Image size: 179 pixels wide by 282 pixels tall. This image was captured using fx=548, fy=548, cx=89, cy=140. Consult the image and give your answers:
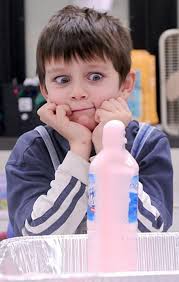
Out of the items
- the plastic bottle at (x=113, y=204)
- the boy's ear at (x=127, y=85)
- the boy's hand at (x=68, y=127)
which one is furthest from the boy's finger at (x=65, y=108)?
the plastic bottle at (x=113, y=204)

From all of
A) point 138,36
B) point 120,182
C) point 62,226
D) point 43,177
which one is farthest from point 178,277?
point 138,36

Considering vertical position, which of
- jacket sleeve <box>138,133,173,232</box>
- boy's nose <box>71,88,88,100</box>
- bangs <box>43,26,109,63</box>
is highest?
bangs <box>43,26,109,63</box>

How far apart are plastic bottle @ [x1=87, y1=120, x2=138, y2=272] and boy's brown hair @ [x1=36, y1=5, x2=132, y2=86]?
302mm

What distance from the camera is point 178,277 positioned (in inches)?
16.5

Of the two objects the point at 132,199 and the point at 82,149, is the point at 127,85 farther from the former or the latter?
the point at 132,199

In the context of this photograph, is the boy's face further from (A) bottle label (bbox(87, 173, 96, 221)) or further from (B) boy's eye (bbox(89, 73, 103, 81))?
(A) bottle label (bbox(87, 173, 96, 221))

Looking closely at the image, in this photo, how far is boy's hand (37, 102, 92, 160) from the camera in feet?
2.57

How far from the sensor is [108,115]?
0.78 m

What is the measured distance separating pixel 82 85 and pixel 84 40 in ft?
0.28

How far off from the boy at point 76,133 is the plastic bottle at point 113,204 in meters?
0.22

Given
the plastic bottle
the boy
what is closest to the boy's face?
the boy

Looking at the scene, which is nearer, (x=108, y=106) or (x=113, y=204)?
(x=113, y=204)

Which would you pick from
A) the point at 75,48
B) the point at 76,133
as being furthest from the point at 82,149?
the point at 75,48

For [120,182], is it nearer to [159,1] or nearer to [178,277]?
[178,277]
